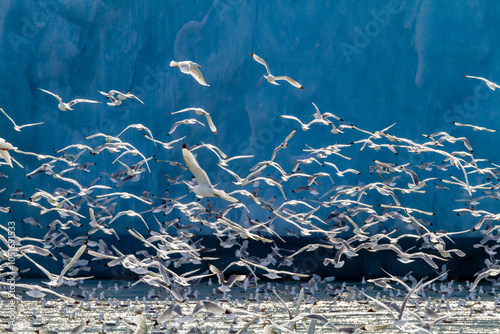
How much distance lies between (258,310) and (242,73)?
8.02m

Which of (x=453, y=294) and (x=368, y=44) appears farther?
(x=368, y=44)

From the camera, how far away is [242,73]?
17.1m

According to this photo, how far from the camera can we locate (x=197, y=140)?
55.9ft

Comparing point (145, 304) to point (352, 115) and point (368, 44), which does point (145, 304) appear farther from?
point (368, 44)

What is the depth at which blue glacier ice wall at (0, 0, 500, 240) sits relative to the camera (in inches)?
663

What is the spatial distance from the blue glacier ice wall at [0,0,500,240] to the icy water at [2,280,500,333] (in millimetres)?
4406

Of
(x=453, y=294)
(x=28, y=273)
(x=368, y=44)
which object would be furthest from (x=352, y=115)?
(x=28, y=273)

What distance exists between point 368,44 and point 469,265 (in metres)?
5.94

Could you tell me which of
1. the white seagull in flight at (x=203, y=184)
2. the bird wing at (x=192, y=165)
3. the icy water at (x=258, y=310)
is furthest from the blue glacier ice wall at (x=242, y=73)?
the bird wing at (x=192, y=165)

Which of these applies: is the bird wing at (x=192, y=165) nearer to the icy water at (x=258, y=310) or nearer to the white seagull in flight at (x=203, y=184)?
the white seagull in flight at (x=203, y=184)

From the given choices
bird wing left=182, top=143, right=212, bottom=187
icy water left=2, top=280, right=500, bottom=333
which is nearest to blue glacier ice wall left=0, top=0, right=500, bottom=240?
icy water left=2, top=280, right=500, bottom=333

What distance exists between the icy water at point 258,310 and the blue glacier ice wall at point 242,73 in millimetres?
4406

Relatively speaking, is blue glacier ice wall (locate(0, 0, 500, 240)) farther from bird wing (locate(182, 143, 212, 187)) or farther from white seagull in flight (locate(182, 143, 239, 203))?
bird wing (locate(182, 143, 212, 187))

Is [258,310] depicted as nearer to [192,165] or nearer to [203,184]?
[203,184]
